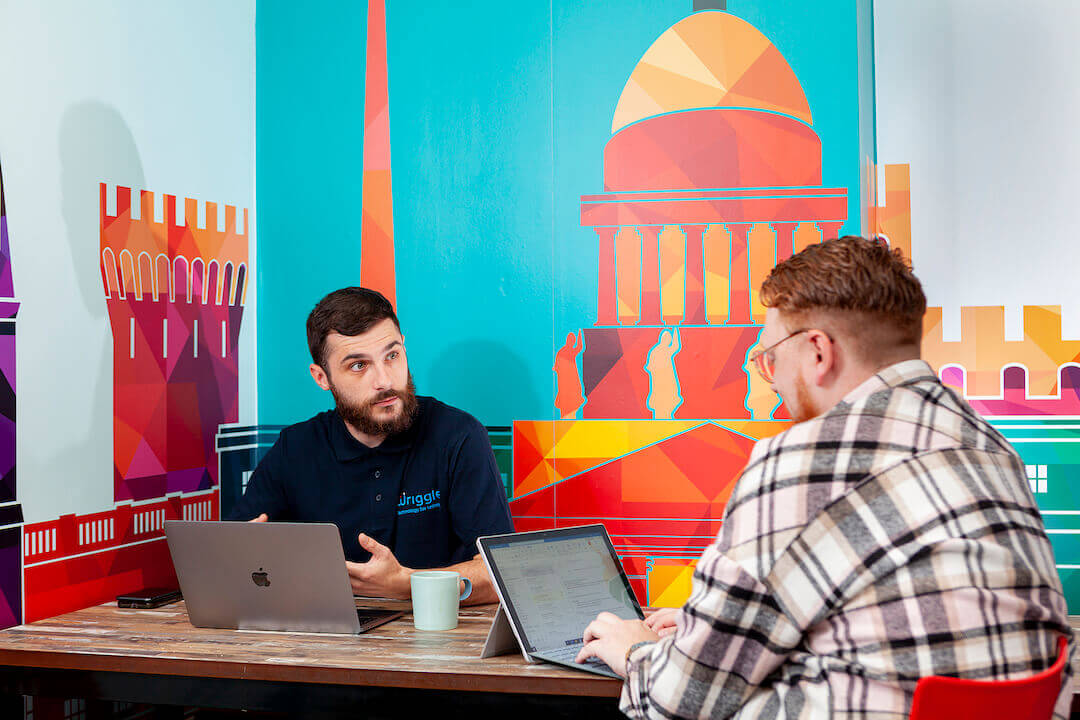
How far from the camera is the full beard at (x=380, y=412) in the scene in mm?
2535

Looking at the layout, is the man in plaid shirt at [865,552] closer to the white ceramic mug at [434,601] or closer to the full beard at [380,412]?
the white ceramic mug at [434,601]

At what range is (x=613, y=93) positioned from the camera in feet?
9.43

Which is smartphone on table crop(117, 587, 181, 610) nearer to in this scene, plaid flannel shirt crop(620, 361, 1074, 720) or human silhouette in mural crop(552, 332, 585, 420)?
human silhouette in mural crop(552, 332, 585, 420)

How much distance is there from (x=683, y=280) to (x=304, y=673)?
1533 millimetres

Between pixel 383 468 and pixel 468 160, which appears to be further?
pixel 468 160

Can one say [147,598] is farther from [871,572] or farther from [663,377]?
[871,572]

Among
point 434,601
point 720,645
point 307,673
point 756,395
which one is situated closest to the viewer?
point 720,645

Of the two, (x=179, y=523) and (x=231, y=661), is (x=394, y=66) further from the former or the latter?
(x=231, y=661)

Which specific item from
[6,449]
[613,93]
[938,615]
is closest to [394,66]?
[613,93]

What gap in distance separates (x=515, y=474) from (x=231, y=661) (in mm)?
1255

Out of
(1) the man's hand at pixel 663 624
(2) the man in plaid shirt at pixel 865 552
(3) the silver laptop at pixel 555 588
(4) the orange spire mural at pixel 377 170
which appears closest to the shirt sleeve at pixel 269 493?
(4) the orange spire mural at pixel 377 170

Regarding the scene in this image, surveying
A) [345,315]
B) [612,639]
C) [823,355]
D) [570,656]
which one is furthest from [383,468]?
[823,355]

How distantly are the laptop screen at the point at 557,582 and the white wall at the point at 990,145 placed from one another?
124 centimetres

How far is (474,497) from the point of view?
250 cm
